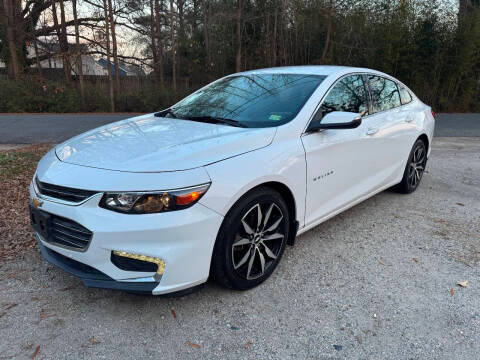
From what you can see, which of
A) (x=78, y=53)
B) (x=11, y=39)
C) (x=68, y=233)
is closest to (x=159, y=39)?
(x=78, y=53)

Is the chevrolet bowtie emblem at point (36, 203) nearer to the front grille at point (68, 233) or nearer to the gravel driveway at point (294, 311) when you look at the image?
the front grille at point (68, 233)

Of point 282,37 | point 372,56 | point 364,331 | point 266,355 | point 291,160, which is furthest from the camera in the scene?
point 282,37

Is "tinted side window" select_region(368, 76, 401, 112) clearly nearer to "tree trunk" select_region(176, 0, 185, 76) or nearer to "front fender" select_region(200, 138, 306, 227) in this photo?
"front fender" select_region(200, 138, 306, 227)

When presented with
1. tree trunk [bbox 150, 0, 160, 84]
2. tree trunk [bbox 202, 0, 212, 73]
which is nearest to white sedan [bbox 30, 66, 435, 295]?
tree trunk [bbox 202, 0, 212, 73]

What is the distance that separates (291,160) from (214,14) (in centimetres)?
1488

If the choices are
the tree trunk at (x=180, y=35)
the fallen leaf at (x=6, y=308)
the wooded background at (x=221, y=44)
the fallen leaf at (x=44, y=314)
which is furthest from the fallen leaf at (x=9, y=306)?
the tree trunk at (x=180, y=35)

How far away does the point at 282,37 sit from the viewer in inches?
609

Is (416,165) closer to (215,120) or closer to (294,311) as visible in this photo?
(215,120)

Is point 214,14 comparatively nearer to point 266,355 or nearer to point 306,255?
point 306,255

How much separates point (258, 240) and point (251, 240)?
0.24 ft

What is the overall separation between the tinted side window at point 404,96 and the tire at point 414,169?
1.72ft

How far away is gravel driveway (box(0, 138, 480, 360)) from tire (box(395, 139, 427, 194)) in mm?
1247

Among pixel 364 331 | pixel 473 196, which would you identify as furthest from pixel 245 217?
pixel 473 196

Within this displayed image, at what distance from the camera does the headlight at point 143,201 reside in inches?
86.2
